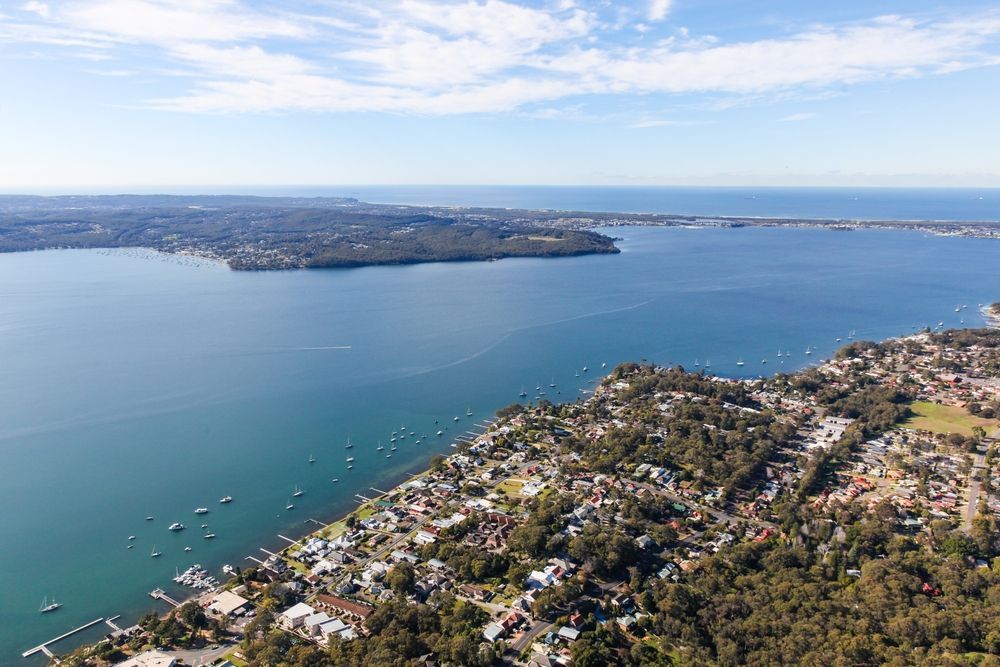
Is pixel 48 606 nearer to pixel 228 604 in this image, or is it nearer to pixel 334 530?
pixel 228 604

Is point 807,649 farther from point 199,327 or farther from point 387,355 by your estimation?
point 199,327

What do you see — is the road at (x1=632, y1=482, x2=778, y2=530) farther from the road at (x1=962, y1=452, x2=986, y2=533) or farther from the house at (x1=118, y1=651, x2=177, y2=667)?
the house at (x1=118, y1=651, x2=177, y2=667)

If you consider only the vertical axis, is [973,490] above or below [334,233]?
below

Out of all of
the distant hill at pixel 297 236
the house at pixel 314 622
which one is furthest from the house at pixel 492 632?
the distant hill at pixel 297 236

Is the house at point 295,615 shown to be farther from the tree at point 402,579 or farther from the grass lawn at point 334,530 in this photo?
the grass lawn at point 334,530

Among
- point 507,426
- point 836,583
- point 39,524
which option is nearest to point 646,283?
point 507,426

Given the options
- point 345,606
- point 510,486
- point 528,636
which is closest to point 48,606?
point 345,606
